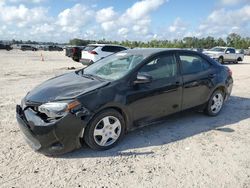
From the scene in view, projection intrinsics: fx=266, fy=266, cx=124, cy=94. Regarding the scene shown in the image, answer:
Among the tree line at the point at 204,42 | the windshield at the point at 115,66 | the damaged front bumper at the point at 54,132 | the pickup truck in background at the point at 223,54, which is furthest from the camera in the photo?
the tree line at the point at 204,42

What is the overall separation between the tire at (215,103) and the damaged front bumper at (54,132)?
3.13 meters

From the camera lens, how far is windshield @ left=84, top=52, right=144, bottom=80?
15.0 ft

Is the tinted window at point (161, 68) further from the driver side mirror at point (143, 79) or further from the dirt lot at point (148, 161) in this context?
the dirt lot at point (148, 161)

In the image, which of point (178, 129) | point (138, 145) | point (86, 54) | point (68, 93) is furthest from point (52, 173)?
point (86, 54)

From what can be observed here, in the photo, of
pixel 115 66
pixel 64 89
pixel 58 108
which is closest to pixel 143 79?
pixel 115 66

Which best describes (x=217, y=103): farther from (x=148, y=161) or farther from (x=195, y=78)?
(x=148, y=161)

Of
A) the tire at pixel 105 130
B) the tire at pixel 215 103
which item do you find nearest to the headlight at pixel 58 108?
the tire at pixel 105 130

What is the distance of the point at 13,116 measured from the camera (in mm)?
5555

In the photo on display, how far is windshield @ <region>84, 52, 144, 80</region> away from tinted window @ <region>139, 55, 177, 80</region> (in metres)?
0.20

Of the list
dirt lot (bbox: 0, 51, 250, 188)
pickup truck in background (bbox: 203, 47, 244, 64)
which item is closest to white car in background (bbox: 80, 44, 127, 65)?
pickup truck in background (bbox: 203, 47, 244, 64)

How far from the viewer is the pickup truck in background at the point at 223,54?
76.8 feet

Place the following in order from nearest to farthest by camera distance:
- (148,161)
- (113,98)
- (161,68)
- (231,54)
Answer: (148,161), (113,98), (161,68), (231,54)

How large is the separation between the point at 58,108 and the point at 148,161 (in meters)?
1.48

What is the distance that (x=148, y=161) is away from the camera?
12.5 ft
